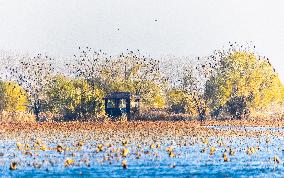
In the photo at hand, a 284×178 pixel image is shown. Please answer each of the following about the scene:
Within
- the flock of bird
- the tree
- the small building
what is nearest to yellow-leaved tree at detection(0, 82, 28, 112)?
the small building

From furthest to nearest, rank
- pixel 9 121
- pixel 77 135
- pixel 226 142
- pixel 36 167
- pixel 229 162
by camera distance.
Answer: pixel 9 121
pixel 77 135
pixel 226 142
pixel 229 162
pixel 36 167

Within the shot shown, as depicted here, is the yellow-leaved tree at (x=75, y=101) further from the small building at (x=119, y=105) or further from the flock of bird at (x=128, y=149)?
the flock of bird at (x=128, y=149)

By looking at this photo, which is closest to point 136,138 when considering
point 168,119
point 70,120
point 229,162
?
point 229,162

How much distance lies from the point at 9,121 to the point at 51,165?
4399cm

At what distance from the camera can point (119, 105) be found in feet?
255

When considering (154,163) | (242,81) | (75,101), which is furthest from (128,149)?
(242,81)

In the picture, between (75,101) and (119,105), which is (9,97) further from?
(119,105)

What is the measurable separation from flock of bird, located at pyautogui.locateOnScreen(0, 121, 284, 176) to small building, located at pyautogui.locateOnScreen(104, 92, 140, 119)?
23.5 meters

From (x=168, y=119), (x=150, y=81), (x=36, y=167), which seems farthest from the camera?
(x=150, y=81)

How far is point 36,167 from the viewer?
89.9 feet

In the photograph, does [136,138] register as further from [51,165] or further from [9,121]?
[9,121]

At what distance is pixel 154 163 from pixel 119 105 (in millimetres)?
48829

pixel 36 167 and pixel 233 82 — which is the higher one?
pixel 233 82

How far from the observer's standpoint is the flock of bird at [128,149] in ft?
97.0
